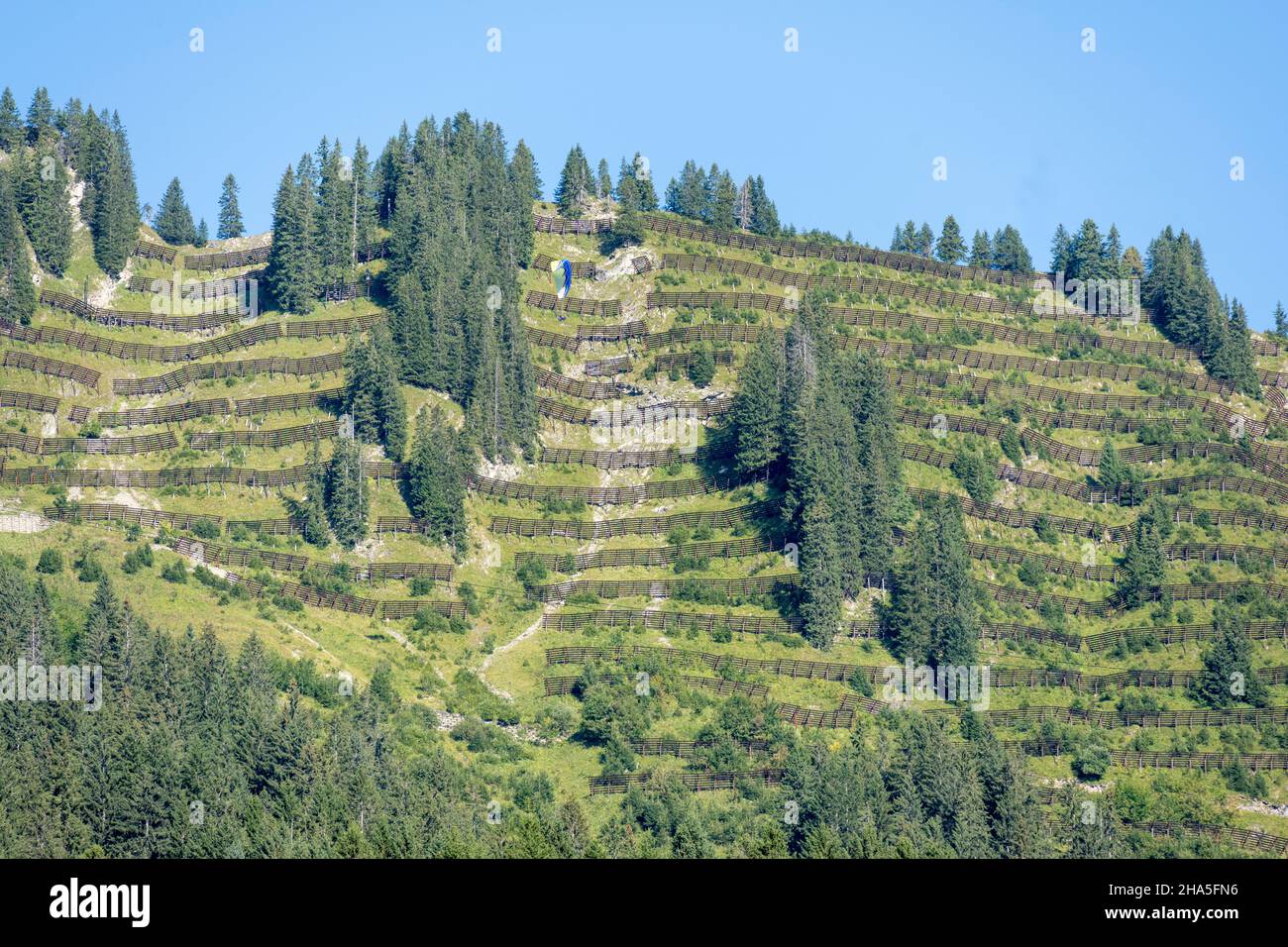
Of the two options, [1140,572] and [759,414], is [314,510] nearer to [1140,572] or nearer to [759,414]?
[759,414]

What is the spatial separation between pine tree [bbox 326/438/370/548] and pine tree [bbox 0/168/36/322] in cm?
3732

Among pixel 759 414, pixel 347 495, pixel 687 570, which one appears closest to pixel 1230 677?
pixel 687 570

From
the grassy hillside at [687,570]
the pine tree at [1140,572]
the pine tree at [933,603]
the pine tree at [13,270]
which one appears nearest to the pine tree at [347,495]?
the grassy hillside at [687,570]

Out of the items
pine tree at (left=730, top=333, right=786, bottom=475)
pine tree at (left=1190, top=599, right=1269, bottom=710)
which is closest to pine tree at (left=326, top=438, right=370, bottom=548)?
pine tree at (left=730, top=333, right=786, bottom=475)

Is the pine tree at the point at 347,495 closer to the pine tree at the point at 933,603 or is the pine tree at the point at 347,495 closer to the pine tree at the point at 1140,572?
the pine tree at the point at 933,603

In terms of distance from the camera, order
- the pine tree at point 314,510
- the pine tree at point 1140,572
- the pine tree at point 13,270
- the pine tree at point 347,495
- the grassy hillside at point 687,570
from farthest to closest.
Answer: the pine tree at point 13,270, the pine tree at point 1140,572, the pine tree at point 347,495, the pine tree at point 314,510, the grassy hillside at point 687,570

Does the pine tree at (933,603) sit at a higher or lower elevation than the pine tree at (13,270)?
lower

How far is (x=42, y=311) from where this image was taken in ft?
635

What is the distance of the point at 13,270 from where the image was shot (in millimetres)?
191375

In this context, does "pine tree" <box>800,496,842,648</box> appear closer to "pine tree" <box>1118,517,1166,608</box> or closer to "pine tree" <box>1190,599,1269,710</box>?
"pine tree" <box>1118,517,1166,608</box>

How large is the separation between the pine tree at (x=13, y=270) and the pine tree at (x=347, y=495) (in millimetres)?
37321

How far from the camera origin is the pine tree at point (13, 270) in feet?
623

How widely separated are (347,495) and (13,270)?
4412 centimetres
